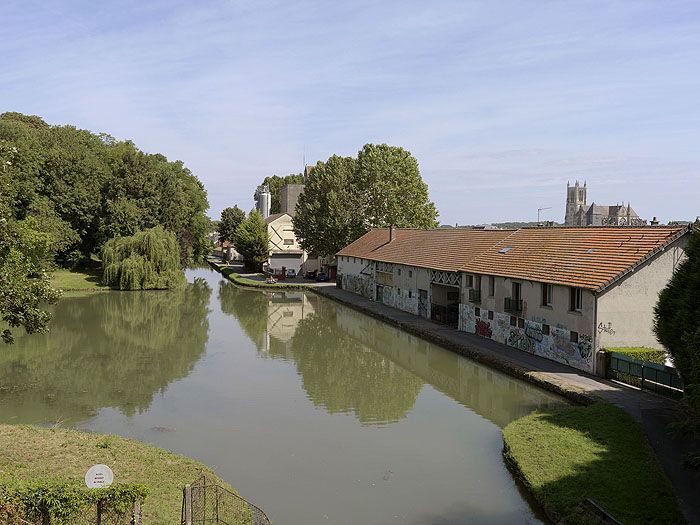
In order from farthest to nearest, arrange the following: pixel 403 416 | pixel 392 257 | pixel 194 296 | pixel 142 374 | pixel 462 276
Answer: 1. pixel 194 296
2. pixel 392 257
3. pixel 462 276
4. pixel 142 374
5. pixel 403 416

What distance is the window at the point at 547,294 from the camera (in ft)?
77.9

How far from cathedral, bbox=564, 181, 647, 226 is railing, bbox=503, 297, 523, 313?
62.2 metres

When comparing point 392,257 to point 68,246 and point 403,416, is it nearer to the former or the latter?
point 403,416

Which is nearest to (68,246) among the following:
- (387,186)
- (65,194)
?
(65,194)

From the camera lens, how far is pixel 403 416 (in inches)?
711

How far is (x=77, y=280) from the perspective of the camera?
165 ft

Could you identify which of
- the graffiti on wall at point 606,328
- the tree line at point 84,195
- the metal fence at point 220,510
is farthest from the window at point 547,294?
the tree line at point 84,195

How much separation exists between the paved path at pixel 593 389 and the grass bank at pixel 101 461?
9500mm

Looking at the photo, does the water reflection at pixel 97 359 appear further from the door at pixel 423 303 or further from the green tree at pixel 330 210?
the green tree at pixel 330 210

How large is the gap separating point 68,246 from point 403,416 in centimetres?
4206

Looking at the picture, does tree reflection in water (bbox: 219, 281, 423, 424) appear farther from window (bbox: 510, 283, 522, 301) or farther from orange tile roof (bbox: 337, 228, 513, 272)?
window (bbox: 510, 283, 522, 301)

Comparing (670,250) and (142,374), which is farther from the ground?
(670,250)

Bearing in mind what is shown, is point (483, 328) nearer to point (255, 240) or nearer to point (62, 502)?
point (62, 502)

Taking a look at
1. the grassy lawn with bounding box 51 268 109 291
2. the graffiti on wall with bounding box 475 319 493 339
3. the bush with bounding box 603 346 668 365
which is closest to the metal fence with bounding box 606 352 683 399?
the bush with bounding box 603 346 668 365
